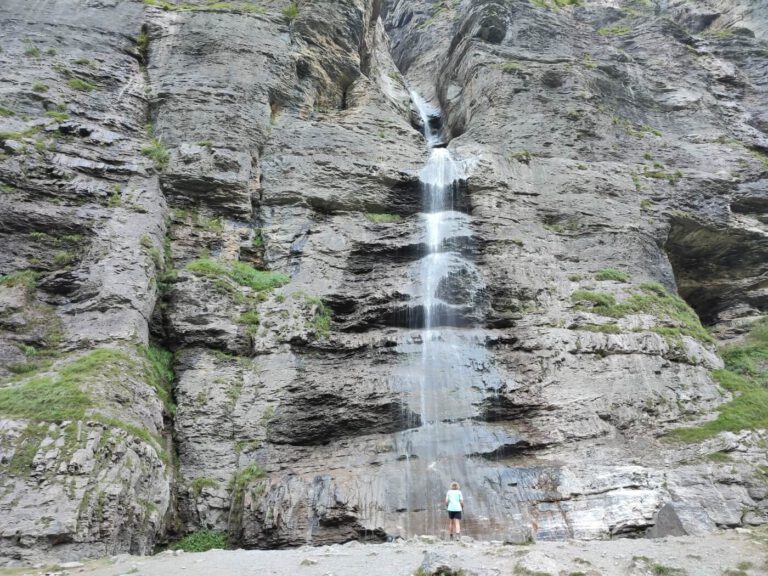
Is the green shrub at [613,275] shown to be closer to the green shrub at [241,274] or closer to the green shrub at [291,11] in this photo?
the green shrub at [241,274]

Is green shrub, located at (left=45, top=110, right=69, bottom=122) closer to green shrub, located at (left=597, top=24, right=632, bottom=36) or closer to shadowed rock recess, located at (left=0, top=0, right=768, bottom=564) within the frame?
shadowed rock recess, located at (left=0, top=0, right=768, bottom=564)

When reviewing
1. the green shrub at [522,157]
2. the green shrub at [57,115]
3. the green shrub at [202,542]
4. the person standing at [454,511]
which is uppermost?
the green shrub at [522,157]

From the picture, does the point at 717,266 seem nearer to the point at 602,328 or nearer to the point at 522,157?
the point at 522,157

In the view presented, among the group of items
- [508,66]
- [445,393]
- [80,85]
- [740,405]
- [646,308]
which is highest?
[508,66]

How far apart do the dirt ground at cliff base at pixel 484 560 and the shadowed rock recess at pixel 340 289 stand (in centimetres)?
121

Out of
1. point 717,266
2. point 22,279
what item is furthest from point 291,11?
point 717,266

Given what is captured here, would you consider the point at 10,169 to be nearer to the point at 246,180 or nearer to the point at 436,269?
the point at 246,180

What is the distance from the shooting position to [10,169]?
A: 14875mm

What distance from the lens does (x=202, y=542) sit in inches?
424

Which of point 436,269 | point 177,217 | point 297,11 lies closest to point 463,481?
point 436,269

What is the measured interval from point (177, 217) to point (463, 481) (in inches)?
460

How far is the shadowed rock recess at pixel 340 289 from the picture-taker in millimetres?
10812

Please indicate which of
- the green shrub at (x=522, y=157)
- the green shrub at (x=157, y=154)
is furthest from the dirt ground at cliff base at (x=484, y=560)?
the green shrub at (x=522, y=157)

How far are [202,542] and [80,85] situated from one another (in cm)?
1624
